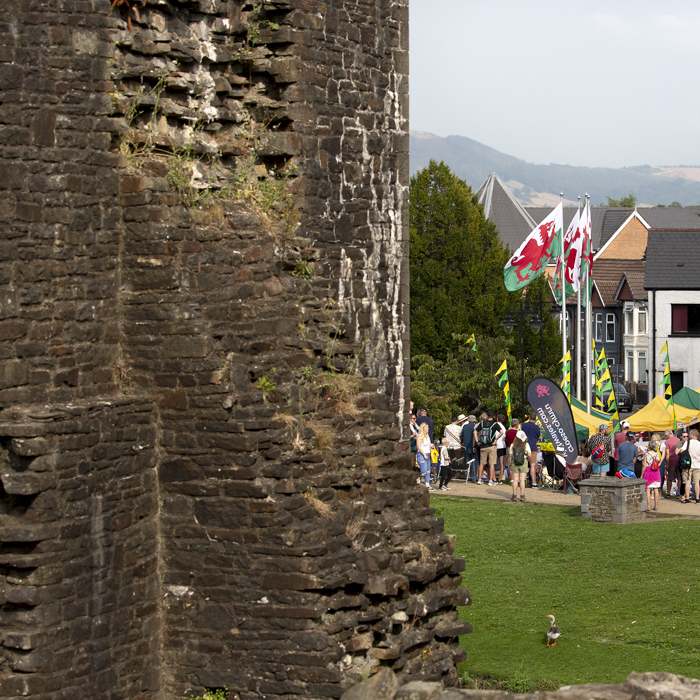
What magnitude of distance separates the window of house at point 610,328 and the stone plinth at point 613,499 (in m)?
46.4

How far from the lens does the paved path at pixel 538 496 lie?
69.6 feet

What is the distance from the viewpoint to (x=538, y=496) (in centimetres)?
2309

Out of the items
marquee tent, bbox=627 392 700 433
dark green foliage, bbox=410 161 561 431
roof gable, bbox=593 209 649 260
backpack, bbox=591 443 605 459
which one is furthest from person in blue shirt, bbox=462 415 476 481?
roof gable, bbox=593 209 649 260

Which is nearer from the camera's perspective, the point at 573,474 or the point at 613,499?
the point at 613,499

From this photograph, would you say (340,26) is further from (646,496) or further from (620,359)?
(620,359)

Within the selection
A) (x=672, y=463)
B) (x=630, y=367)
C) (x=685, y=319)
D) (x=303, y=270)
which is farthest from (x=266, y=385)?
(x=630, y=367)

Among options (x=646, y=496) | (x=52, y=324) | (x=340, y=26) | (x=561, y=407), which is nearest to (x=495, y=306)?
(x=561, y=407)

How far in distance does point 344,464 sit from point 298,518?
0.83m

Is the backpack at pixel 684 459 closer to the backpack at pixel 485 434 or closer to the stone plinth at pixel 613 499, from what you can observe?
the stone plinth at pixel 613 499

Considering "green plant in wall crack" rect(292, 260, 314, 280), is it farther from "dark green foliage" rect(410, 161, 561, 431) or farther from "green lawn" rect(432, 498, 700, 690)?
"dark green foliage" rect(410, 161, 561, 431)

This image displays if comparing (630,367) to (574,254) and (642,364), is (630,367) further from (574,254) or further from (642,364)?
(574,254)

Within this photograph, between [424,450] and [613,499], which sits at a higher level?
[424,450]

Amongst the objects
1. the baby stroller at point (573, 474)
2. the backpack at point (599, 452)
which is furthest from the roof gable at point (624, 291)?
the backpack at point (599, 452)

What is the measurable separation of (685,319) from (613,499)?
31.8 m
